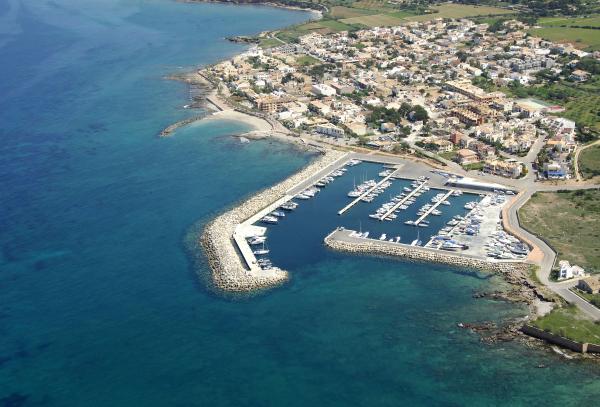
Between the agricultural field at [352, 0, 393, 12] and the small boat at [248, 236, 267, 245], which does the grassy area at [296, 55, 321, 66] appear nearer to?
the agricultural field at [352, 0, 393, 12]

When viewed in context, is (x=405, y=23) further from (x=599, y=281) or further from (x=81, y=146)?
(x=599, y=281)

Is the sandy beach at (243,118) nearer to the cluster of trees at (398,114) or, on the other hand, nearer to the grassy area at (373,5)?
the cluster of trees at (398,114)

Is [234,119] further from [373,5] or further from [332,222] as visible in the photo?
[373,5]

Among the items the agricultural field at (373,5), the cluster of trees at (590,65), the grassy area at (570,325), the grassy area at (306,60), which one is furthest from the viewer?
the agricultural field at (373,5)

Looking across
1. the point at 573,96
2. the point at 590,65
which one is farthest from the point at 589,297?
the point at 590,65

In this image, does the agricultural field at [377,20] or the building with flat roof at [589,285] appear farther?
the agricultural field at [377,20]

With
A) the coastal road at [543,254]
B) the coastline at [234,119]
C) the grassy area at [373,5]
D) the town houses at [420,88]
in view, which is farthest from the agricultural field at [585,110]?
the grassy area at [373,5]

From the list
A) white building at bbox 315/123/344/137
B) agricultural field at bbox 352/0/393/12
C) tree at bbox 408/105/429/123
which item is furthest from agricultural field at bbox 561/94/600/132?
agricultural field at bbox 352/0/393/12
